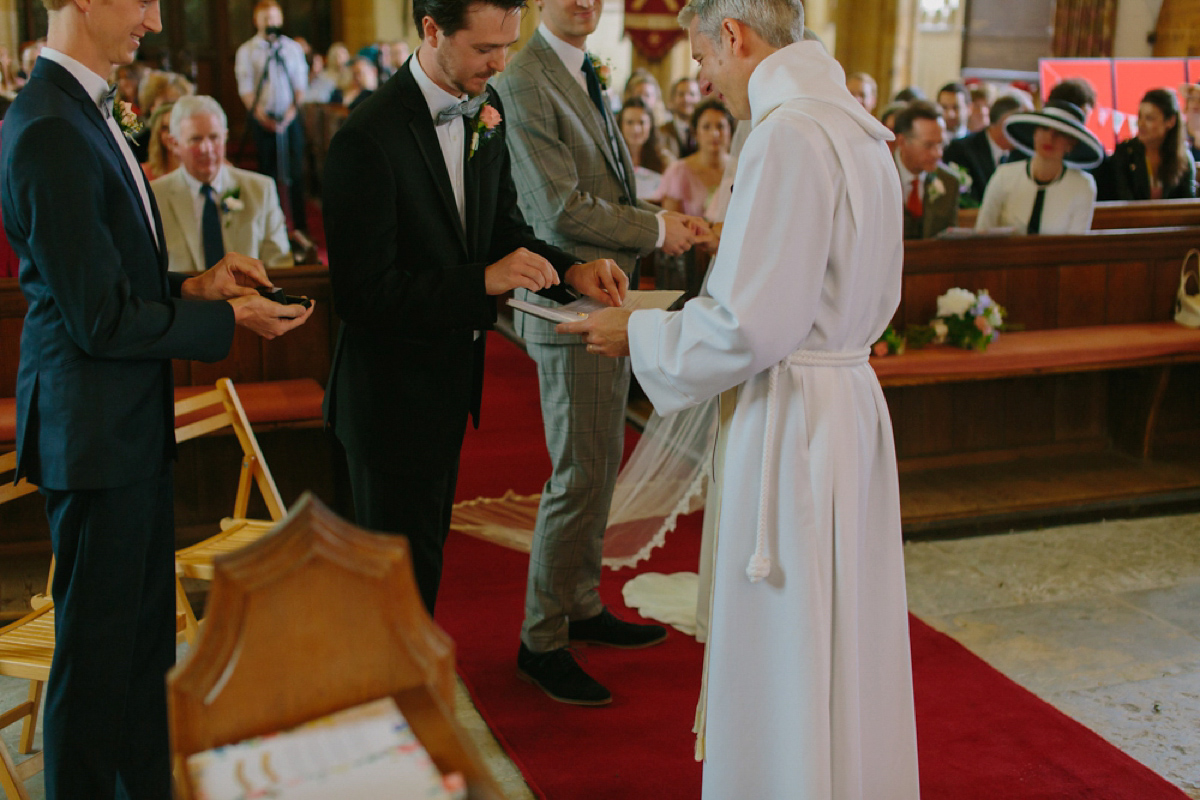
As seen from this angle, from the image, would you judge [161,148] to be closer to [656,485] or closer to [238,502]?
[238,502]

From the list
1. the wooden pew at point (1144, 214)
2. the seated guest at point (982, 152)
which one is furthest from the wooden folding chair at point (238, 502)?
the seated guest at point (982, 152)

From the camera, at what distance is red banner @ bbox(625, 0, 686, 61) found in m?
12.6

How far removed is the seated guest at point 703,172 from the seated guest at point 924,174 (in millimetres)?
1344

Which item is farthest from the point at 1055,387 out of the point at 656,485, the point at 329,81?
the point at 329,81

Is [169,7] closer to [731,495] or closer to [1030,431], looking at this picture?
[1030,431]

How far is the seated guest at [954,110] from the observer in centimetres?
988

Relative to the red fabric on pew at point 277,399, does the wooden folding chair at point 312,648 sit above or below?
above

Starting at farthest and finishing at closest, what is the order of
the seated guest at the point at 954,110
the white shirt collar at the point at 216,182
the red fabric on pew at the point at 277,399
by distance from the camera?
the seated guest at the point at 954,110, the white shirt collar at the point at 216,182, the red fabric on pew at the point at 277,399

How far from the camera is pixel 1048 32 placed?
14031mm

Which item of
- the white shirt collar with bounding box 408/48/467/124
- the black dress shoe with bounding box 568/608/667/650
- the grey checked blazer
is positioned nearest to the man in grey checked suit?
the grey checked blazer

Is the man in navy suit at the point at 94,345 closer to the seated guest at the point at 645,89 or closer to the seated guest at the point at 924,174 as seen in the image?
the seated guest at the point at 924,174

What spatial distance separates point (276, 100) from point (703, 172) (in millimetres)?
4612

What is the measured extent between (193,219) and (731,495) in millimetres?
3543

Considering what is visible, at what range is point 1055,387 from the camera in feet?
17.0
